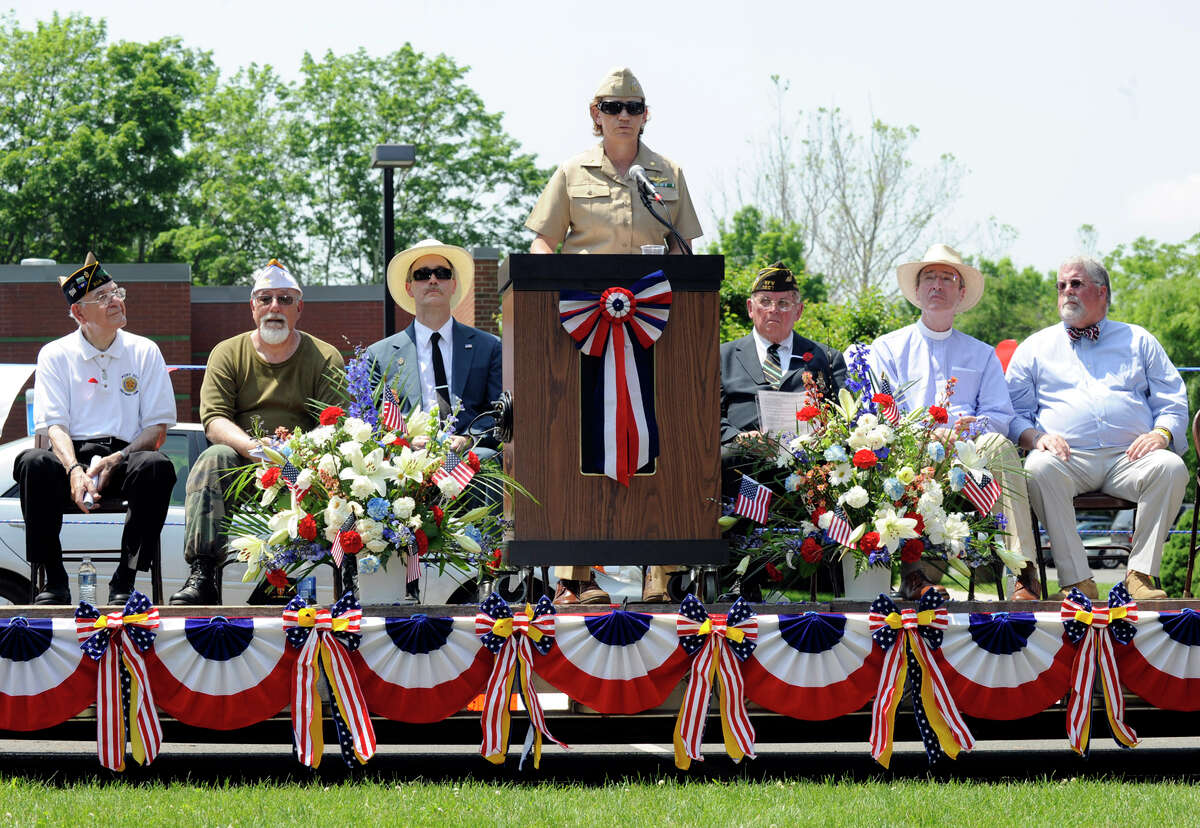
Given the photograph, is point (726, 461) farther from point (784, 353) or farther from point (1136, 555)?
point (1136, 555)

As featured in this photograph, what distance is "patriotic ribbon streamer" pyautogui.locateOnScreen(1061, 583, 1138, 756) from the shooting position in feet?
16.9

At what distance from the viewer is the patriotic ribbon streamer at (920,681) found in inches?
199

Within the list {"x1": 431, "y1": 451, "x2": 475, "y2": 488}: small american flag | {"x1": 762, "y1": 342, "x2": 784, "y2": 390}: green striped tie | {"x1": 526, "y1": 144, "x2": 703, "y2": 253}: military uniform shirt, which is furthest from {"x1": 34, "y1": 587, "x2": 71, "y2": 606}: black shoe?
{"x1": 762, "y1": 342, "x2": 784, "y2": 390}: green striped tie

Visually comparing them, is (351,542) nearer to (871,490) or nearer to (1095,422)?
(871,490)

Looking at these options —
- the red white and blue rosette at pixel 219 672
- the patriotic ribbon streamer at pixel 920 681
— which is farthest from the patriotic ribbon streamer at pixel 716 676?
the red white and blue rosette at pixel 219 672

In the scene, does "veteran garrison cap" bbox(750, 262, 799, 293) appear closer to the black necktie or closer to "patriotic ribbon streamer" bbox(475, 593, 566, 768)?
the black necktie

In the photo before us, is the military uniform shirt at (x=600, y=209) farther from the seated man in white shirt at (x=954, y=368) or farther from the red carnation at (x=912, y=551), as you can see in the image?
the red carnation at (x=912, y=551)

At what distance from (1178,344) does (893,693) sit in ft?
92.2

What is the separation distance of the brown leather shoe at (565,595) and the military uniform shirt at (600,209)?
4.88 ft

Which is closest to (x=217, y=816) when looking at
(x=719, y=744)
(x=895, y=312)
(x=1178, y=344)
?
(x=719, y=744)

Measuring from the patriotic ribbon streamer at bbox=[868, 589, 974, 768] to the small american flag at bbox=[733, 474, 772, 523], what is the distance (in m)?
0.62

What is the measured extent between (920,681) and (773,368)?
78.1 inches

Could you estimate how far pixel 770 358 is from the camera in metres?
6.69

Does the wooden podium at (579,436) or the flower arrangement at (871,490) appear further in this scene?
the flower arrangement at (871,490)
